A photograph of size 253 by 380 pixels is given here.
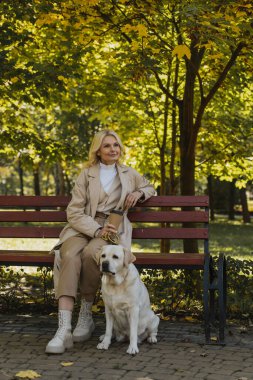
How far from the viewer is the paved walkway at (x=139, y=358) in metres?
4.90

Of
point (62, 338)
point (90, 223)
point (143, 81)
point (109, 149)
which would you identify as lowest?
point (62, 338)

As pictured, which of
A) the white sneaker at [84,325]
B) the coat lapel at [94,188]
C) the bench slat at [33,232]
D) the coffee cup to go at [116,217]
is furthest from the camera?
the bench slat at [33,232]

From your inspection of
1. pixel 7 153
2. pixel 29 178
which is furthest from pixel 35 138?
pixel 29 178

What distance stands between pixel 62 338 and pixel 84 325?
0.49 meters

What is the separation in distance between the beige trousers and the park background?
1.31m

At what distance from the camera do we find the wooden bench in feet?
19.4

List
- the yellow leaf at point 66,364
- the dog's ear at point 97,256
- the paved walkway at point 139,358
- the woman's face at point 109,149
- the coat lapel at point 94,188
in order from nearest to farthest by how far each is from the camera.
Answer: the paved walkway at point 139,358 → the yellow leaf at point 66,364 → the dog's ear at point 97,256 → the coat lapel at point 94,188 → the woman's face at point 109,149

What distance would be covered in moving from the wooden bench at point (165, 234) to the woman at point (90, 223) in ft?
0.75

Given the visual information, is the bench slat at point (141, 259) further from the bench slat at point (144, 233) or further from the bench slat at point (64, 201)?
the bench slat at point (64, 201)

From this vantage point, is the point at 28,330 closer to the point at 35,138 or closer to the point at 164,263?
the point at 164,263

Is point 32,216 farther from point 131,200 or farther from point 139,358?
point 139,358

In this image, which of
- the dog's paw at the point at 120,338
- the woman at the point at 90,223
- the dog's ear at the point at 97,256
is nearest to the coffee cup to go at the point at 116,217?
the woman at the point at 90,223

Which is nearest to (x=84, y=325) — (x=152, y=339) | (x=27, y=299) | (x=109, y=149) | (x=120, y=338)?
(x=120, y=338)

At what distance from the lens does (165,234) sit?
6578 millimetres
